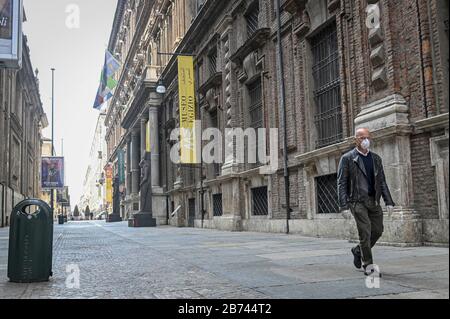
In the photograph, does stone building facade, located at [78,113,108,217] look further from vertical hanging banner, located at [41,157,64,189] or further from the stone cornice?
the stone cornice

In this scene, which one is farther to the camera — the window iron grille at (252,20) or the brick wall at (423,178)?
the window iron grille at (252,20)

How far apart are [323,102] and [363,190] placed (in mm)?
7483

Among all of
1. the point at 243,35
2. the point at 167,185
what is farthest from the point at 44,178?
the point at 243,35

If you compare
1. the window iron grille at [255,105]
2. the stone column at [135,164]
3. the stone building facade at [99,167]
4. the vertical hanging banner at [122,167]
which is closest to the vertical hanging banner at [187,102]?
the window iron grille at [255,105]

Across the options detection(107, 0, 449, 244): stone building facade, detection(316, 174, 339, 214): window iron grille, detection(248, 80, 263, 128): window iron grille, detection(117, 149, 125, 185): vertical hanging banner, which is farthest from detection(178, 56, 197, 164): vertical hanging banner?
detection(117, 149, 125, 185): vertical hanging banner

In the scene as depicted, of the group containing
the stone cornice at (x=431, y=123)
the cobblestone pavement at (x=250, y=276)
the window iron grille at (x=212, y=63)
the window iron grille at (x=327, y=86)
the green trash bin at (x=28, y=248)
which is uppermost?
the window iron grille at (x=212, y=63)

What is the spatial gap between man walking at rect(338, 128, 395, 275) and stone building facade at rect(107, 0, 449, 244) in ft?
3.47

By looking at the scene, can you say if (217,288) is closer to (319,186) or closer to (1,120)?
(319,186)

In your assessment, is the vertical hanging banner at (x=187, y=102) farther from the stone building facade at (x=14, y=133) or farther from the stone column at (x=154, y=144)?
the stone building facade at (x=14, y=133)

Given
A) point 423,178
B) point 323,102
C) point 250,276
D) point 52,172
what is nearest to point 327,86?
point 323,102

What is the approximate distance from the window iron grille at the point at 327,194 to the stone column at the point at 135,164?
3247cm

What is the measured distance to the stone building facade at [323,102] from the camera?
859 cm

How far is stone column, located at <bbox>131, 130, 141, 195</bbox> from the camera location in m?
43.6

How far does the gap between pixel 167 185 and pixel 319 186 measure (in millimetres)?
19284
